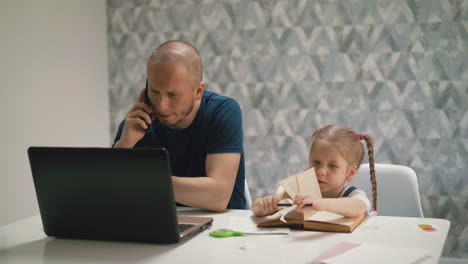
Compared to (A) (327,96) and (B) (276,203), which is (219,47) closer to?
(A) (327,96)

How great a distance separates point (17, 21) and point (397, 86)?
2.16m

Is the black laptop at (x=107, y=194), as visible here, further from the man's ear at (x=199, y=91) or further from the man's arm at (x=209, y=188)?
the man's ear at (x=199, y=91)

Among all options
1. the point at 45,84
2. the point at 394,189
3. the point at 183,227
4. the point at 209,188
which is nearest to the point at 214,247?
the point at 183,227

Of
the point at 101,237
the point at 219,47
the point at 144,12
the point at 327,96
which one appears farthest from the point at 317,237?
the point at 144,12

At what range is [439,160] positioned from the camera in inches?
129

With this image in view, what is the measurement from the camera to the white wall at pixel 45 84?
2.84m

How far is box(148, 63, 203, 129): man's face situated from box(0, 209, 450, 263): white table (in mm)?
493

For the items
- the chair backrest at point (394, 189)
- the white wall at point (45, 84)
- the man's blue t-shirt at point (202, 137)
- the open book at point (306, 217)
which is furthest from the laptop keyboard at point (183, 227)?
the white wall at point (45, 84)

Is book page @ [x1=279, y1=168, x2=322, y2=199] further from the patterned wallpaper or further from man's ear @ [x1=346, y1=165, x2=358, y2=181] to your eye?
the patterned wallpaper

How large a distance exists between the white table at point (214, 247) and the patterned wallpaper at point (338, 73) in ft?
5.95

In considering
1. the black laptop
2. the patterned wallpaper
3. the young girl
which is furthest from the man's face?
the patterned wallpaper

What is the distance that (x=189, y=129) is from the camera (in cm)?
204

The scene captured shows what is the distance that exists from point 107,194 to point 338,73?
2293 millimetres

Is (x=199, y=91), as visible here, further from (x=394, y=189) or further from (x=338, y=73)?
(x=338, y=73)
